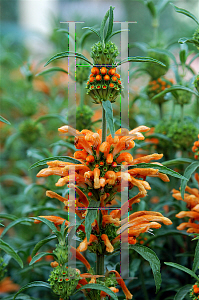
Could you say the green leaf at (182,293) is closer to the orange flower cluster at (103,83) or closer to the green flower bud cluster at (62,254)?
the green flower bud cluster at (62,254)

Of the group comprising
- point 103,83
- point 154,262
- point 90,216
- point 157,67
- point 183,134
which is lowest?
point 154,262

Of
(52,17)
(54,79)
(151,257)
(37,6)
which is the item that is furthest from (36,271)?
(37,6)

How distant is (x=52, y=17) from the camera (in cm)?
383

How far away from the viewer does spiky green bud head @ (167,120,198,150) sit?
1.50 meters

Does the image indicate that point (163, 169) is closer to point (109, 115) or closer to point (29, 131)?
point (109, 115)

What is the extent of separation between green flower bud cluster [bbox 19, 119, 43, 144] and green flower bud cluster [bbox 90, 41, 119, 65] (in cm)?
116

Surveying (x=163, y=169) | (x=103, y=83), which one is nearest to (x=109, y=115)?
(x=103, y=83)

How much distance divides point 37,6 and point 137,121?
3790mm

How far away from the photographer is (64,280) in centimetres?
97

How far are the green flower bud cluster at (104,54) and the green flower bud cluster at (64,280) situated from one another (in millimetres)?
668

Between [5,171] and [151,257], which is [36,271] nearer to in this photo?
[151,257]

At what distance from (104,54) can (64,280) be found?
72cm

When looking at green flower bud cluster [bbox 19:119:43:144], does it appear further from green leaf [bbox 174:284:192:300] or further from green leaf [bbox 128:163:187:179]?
green leaf [bbox 174:284:192:300]

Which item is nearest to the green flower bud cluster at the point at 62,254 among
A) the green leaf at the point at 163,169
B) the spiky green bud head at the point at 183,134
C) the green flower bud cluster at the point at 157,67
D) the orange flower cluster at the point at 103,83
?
the green leaf at the point at 163,169
